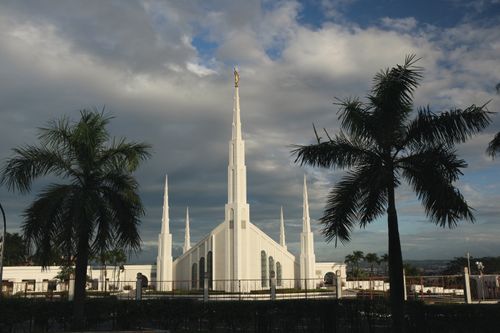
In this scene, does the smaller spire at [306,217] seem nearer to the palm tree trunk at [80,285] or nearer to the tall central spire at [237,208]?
the tall central spire at [237,208]

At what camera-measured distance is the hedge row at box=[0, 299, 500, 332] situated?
14.9 meters

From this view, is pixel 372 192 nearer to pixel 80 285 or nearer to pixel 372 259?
pixel 80 285

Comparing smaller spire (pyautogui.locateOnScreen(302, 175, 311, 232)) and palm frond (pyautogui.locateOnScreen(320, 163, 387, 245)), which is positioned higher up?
smaller spire (pyautogui.locateOnScreen(302, 175, 311, 232))

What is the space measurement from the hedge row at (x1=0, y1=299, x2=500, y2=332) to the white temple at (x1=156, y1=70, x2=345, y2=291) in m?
26.6

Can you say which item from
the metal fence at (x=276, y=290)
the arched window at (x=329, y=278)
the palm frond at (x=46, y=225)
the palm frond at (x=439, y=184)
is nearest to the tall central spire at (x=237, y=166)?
the metal fence at (x=276, y=290)

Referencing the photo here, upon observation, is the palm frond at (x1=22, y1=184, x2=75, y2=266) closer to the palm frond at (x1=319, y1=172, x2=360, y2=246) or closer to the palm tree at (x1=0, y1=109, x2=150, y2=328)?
the palm tree at (x1=0, y1=109, x2=150, y2=328)

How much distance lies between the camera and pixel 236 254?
46031mm

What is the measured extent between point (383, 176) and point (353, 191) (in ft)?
3.29

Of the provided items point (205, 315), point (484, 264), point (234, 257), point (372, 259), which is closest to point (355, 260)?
point (372, 259)

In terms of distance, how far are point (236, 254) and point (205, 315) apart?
30672mm

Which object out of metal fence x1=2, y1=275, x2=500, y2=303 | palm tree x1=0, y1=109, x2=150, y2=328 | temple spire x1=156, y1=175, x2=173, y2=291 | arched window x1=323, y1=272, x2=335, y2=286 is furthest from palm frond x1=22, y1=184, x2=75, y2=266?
arched window x1=323, y1=272, x2=335, y2=286

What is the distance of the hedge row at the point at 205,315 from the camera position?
14922 mm

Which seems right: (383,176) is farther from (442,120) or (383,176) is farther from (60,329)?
(60,329)

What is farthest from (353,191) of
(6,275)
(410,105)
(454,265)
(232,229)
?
(454,265)
